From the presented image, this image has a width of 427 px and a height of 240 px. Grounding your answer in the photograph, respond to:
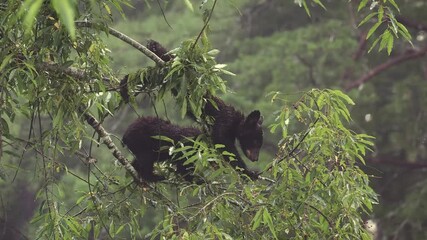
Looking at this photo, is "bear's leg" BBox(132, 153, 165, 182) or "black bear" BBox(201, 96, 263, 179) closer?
"bear's leg" BBox(132, 153, 165, 182)

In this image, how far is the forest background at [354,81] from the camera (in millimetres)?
10930

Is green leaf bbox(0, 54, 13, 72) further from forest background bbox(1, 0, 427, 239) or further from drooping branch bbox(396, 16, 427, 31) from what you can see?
drooping branch bbox(396, 16, 427, 31)

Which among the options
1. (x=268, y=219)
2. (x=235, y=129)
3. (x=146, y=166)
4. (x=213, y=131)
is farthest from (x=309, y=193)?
(x=235, y=129)

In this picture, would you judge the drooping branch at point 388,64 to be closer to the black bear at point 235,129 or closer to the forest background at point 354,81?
the forest background at point 354,81

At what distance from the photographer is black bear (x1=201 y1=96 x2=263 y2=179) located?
4332mm

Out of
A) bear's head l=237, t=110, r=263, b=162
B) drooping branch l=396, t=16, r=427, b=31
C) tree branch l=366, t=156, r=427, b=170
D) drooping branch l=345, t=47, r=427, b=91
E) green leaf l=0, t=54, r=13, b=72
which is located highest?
green leaf l=0, t=54, r=13, b=72

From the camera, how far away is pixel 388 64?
11.3 metres

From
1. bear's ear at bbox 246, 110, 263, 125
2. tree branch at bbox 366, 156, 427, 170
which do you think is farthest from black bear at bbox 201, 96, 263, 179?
tree branch at bbox 366, 156, 427, 170

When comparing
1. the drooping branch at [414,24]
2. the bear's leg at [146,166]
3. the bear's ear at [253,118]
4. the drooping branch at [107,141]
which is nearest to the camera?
the drooping branch at [107,141]

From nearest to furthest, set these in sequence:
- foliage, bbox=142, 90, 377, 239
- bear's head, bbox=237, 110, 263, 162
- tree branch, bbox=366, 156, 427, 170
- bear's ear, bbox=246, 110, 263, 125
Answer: foliage, bbox=142, 90, 377, 239, bear's ear, bbox=246, 110, 263, 125, bear's head, bbox=237, 110, 263, 162, tree branch, bbox=366, 156, 427, 170

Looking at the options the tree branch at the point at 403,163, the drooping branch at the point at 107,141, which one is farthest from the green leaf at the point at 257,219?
the tree branch at the point at 403,163

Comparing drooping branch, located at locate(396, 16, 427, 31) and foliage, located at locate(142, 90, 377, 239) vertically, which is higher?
foliage, located at locate(142, 90, 377, 239)

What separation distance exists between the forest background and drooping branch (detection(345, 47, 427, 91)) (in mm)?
15

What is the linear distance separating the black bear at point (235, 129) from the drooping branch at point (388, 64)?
257 inches
